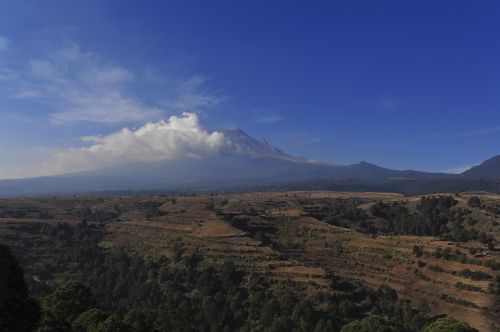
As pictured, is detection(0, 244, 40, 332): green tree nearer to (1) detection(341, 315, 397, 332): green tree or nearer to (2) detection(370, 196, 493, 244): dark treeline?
(1) detection(341, 315, 397, 332): green tree

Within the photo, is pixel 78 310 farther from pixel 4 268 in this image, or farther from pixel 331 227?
pixel 331 227

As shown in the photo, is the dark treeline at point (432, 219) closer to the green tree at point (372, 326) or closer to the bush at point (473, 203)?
the bush at point (473, 203)

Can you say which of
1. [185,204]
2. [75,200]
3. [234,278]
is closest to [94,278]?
[234,278]

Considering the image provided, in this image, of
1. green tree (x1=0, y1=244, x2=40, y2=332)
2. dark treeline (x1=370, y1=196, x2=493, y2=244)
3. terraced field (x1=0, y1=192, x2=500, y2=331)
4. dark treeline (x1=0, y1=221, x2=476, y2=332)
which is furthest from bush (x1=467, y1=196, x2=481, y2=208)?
green tree (x1=0, y1=244, x2=40, y2=332)

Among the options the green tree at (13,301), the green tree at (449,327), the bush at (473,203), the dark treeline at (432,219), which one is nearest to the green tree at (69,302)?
the green tree at (13,301)

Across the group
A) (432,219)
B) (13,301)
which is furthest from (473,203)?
Result: (13,301)

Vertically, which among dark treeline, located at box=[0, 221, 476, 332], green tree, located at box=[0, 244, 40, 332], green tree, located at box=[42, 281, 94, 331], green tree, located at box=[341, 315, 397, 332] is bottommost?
dark treeline, located at box=[0, 221, 476, 332]

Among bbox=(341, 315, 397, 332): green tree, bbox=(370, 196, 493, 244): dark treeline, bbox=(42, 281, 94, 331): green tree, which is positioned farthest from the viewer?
bbox=(370, 196, 493, 244): dark treeline

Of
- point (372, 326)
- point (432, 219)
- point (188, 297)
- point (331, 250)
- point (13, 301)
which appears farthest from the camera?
point (432, 219)

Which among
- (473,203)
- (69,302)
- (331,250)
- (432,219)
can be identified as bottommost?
(331,250)

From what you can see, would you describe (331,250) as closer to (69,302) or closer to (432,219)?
(432,219)

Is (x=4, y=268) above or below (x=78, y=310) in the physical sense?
above
